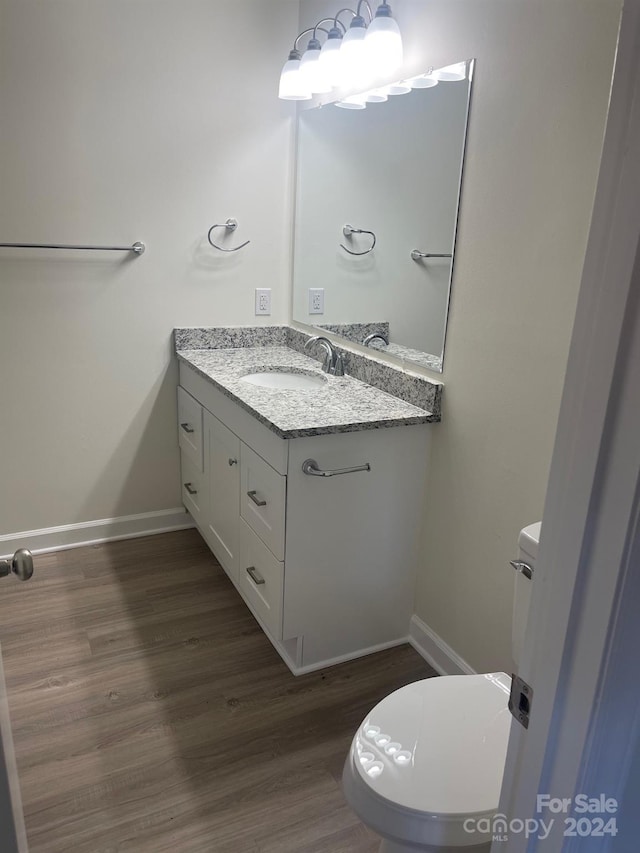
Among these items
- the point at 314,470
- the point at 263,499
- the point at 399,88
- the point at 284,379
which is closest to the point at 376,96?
the point at 399,88

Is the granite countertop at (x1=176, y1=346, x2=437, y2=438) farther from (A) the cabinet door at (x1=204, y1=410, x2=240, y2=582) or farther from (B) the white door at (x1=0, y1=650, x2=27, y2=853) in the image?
(B) the white door at (x1=0, y1=650, x2=27, y2=853)

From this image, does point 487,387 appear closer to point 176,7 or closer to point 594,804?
point 594,804

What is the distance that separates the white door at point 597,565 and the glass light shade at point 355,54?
1.70 m

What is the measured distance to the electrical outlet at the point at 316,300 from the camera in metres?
2.63

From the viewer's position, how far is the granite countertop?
6.02ft

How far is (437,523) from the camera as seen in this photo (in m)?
2.03

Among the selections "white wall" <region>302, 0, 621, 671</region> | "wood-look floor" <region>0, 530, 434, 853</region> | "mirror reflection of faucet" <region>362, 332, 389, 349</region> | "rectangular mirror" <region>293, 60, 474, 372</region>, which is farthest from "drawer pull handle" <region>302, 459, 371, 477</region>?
"wood-look floor" <region>0, 530, 434, 853</region>

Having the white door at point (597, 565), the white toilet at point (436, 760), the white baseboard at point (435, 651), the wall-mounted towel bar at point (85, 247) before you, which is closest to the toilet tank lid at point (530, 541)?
the white toilet at point (436, 760)

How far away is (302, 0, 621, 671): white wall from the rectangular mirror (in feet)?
0.23

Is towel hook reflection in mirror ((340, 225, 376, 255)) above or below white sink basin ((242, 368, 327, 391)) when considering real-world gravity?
above

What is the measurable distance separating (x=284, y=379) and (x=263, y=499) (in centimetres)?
68

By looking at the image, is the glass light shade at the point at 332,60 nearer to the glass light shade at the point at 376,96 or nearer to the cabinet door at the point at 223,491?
the glass light shade at the point at 376,96

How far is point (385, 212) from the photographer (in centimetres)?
222

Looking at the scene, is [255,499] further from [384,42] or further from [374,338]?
[384,42]
